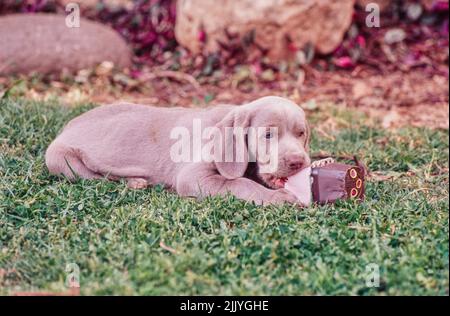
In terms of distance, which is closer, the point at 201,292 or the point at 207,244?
the point at 201,292

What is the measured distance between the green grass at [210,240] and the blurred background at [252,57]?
3641 millimetres

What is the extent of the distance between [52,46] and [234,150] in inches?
207

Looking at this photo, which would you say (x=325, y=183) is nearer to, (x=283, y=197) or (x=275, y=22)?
(x=283, y=197)

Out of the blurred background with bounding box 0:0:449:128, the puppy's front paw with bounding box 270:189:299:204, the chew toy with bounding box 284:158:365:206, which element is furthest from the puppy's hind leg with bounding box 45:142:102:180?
the blurred background with bounding box 0:0:449:128

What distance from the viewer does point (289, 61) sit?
9734mm

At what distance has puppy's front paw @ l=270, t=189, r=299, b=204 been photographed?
4.79 m

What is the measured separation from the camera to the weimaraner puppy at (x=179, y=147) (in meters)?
4.89

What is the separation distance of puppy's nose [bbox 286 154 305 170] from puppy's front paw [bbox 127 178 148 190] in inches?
41.5

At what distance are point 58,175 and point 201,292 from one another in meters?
2.01

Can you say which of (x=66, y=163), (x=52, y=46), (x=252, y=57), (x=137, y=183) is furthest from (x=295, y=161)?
(x=52, y=46)
